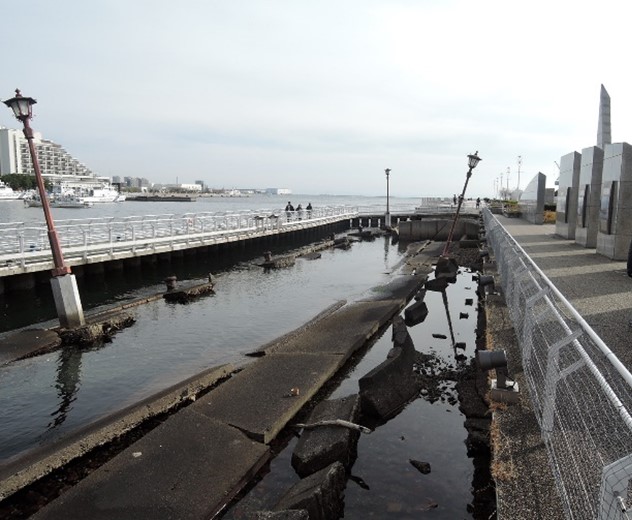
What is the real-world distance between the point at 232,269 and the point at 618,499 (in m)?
22.4

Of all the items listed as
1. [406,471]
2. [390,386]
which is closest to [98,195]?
[390,386]

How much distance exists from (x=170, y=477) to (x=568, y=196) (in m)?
Result: 20.8

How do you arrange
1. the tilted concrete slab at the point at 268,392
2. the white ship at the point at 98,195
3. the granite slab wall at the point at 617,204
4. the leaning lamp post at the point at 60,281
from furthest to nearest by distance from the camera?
1. the white ship at the point at 98,195
2. the granite slab wall at the point at 617,204
3. the leaning lamp post at the point at 60,281
4. the tilted concrete slab at the point at 268,392

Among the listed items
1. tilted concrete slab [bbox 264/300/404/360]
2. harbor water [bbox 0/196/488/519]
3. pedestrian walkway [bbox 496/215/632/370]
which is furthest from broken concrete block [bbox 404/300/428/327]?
pedestrian walkway [bbox 496/215/632/370]

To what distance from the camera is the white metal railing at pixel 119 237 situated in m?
17.1

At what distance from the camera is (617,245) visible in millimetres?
14359

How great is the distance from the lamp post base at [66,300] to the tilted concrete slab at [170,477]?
679 centimetres

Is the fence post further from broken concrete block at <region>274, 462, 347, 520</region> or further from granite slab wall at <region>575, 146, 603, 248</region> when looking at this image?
granite slab wall at <region>575, 146, 603, 248</region>

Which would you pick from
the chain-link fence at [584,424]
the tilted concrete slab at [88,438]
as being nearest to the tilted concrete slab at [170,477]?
the tilted concrete slab at [88,438]

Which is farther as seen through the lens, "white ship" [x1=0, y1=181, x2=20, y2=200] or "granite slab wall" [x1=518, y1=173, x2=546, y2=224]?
"white ship" [x1=0, y1=181, x2=20, y2=200]

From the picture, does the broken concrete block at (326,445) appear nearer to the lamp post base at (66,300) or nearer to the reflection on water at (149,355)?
the reflection on water at (149,355)

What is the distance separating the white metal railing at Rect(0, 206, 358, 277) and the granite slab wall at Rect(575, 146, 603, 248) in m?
18.1

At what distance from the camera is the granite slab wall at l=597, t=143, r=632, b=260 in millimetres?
13914

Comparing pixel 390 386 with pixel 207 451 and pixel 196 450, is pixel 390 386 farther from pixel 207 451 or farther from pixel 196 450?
pixel 196 450
